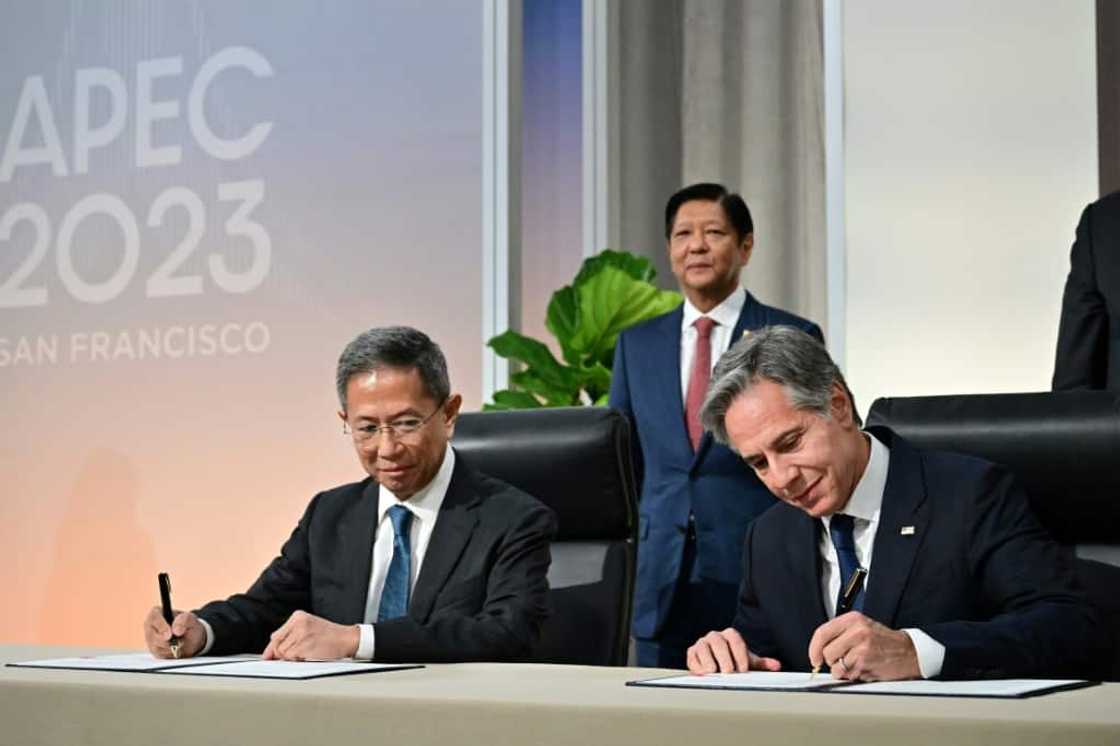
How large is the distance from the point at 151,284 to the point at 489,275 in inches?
50.6

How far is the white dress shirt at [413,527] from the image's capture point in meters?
2.61

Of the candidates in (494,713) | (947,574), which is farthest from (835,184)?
(494,713)

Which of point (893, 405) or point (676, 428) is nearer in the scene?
point (893, 405)

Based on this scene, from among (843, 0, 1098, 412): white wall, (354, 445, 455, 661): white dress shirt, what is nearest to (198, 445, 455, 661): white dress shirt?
(354, 445, 455, 661): white dress shirt

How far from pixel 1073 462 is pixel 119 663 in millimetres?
1389

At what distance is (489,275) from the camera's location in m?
5.03

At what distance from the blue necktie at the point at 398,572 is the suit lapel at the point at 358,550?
0.03 metres

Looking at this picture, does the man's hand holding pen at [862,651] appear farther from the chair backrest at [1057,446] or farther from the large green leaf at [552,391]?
the large green leaf at [552,391]

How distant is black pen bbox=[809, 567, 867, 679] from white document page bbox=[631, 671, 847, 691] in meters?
0.18

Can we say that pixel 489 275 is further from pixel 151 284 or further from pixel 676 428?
pixel 676 428

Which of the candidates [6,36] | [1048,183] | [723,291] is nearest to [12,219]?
[6,36]

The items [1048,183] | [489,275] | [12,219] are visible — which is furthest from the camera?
[12,219]

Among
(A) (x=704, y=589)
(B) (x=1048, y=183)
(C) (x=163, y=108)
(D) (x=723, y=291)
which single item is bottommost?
(A) (x=704, y=589)

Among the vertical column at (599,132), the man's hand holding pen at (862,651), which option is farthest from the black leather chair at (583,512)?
the vertical column at (599,132)
